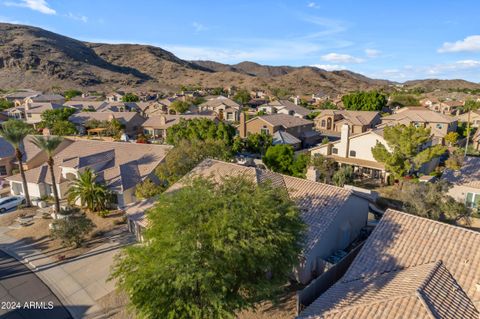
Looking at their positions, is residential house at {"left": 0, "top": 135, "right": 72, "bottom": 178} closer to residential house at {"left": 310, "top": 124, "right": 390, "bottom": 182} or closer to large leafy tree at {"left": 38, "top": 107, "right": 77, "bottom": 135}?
large leafy tree at {"left": 38, "top": 107, "right": 77, "bottom": 135}

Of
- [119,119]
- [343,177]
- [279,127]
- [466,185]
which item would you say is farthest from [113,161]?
[466,185]

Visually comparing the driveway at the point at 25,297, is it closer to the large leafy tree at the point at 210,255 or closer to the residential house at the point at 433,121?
the large leafy tree at the point at 210,255

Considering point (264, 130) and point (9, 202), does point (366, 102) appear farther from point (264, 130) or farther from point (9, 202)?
point (9, 202)

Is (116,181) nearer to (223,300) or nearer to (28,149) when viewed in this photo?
(28,149)

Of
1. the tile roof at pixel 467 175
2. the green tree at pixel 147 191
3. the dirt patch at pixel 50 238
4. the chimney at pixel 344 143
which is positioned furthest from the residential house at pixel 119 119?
the tile roof at pixel 467 175

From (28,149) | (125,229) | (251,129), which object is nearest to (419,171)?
(251,129)

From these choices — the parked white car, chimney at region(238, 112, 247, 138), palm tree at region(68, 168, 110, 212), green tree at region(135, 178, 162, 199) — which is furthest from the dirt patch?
chimney at region(238, 112, 247, 138)

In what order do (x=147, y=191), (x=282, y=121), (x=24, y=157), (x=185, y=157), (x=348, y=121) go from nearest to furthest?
(x=147, y=191) → (x=185, y=157) → (x=24, y=157) → (x=282, y=121) → (x=348, y=121)

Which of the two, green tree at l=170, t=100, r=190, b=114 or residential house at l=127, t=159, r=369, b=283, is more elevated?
green tree at l=170, t=100, r=190, b=114
